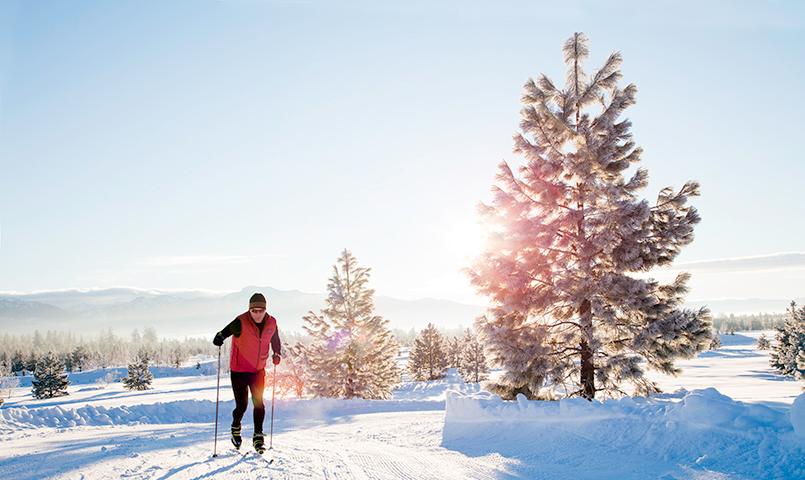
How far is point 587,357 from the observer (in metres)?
11.8

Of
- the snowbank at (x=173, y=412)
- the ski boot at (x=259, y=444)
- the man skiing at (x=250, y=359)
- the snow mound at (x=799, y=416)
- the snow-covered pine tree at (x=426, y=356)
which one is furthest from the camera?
the snow-covered pine tree at (x=426, y=356)

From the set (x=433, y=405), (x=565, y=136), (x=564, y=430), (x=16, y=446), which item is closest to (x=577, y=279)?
(x=565, y=136)

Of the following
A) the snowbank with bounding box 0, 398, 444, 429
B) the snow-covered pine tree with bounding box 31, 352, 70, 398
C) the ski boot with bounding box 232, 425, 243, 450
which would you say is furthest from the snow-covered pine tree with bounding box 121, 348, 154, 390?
the ski boot with bounding box 232, 425, 243, 450

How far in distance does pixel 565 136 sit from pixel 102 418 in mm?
16774

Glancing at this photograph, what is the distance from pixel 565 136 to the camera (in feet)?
41.6

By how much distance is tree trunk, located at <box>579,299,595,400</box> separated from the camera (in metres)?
11.5

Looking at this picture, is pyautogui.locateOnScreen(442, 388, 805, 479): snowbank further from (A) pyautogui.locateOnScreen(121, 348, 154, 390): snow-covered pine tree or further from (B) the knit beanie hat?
(A) pyautogui.locateOnScreen(121, 348, 154, 390): snow-covered pine tree

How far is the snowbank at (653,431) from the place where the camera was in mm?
5512

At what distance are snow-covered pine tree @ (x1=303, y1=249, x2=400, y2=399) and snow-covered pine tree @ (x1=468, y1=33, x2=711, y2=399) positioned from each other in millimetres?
15608

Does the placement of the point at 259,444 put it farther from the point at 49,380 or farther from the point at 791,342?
the point at 49,380

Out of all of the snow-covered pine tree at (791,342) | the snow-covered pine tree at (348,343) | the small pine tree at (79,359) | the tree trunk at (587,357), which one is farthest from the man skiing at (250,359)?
the small pine tree at (79,359)

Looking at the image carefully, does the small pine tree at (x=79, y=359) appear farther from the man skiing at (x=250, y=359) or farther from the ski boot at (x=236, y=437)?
the man skiing at (x=250, y=359)

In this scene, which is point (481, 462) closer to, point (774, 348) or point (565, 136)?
point (565, 136)

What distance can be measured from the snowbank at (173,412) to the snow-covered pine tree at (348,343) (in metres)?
8.14
